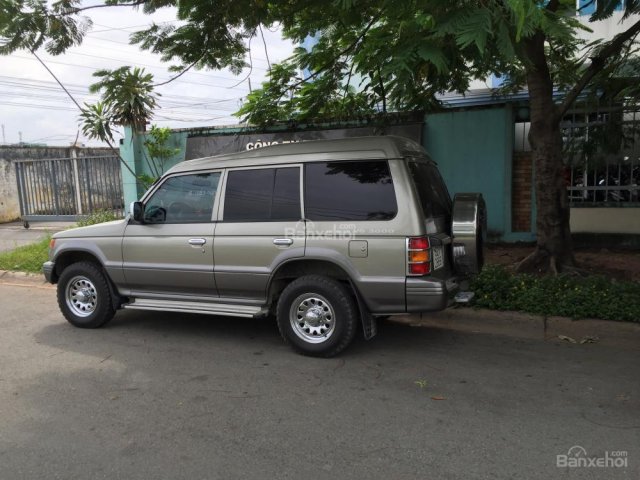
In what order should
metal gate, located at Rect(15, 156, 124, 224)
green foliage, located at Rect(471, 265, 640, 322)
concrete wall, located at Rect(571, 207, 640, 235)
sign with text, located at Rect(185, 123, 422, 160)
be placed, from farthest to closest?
metal gate, located at Rect(15, 156, 124, 224)
sign with text, located at Rect(185, 123, 422, 160)
concrete wall, located at Rect(571, 207, 640, 235)
green foliage, located at Rect(471, 265, 640, 322)

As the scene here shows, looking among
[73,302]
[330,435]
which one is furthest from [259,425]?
[73,302]

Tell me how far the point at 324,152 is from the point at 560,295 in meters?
3.10

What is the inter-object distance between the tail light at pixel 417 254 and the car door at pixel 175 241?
1992mm

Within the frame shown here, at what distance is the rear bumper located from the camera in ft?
14.3

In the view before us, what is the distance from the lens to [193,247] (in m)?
5.26

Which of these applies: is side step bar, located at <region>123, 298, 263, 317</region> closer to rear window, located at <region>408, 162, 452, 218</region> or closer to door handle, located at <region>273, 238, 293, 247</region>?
door handle, located at <region>273, 238, 293, 247</region>

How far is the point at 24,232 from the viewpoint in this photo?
A: 1363 centimetres

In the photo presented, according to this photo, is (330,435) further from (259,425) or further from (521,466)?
(521,466)

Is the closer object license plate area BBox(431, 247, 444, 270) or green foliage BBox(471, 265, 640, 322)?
license plate area BBox(431, 247, 444, 270)

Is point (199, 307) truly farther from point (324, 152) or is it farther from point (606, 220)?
point (606, 220)

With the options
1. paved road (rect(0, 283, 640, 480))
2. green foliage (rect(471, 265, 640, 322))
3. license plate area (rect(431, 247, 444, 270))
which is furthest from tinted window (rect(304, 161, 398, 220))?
green foliage (rect(471, 265, 640, 322))

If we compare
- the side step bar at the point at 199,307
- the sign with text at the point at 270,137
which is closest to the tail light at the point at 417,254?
the side step bar at the point at 199,307

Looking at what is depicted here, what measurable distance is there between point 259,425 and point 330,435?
50 cm

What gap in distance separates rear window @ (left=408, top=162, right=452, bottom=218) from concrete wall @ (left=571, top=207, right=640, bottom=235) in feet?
14.1
